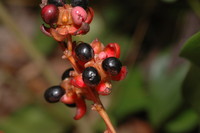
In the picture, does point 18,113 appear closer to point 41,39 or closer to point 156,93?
point 41,39

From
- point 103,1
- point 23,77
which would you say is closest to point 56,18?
point 103,1

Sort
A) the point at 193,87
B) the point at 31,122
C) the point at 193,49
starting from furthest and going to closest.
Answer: the point at 31,122, the point at 193,87, the point at 193,49

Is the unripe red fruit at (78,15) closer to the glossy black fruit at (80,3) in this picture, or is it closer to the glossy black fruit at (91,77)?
the glossy black fruit at (80,3)

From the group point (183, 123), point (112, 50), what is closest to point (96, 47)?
point (112, 50)

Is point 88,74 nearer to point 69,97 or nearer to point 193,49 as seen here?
point 69,97

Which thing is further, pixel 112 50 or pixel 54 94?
pixel 54 94

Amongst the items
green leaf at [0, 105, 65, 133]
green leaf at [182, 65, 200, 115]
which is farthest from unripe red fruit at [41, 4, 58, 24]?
green leaf at [0, 105, 65, 133]

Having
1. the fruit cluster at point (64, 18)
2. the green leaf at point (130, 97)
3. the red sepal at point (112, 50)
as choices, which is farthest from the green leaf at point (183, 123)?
the fruit cluster at point (64, 18)
